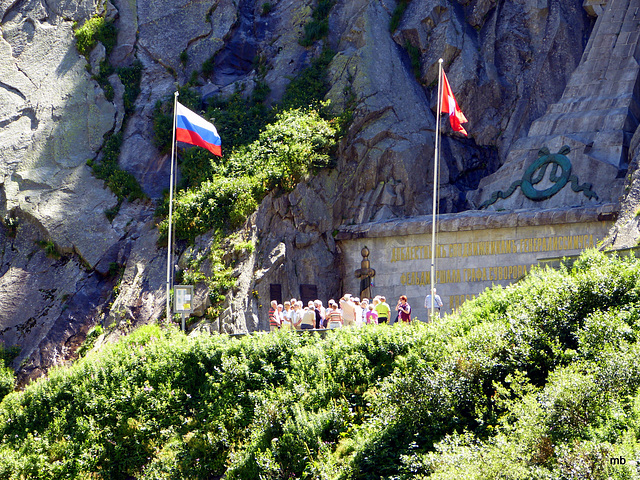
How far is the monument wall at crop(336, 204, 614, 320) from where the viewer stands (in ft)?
92.2

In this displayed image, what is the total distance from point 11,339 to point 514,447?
21.2 meters

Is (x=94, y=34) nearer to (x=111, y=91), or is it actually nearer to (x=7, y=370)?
(x=111, y=91)

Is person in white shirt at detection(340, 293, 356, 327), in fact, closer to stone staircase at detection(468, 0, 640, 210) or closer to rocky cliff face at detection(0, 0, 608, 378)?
rocky cliff face at detection(0, 0, 608, 378)

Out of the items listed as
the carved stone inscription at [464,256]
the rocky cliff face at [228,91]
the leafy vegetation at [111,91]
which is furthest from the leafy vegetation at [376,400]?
the leafy vegetation at [111,91]

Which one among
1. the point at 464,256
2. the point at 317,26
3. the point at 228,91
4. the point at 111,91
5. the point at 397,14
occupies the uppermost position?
the point at 397,14

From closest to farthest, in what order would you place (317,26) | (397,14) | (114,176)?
(114,176) → (397,14) → (317,26)

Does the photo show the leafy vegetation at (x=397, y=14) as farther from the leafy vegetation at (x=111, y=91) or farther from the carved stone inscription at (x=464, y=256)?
the leafy vegetation at (x=111, y=91)

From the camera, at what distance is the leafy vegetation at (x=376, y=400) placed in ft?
47.0

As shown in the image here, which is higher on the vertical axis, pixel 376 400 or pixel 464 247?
pixel 464 247

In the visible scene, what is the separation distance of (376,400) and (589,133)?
17561 mm

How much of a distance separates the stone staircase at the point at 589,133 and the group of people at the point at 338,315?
9.13 m

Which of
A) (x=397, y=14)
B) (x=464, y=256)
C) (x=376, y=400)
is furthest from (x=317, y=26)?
(x=376, y=400)

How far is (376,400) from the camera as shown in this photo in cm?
1830

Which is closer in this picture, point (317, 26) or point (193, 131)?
point (193, 131)
